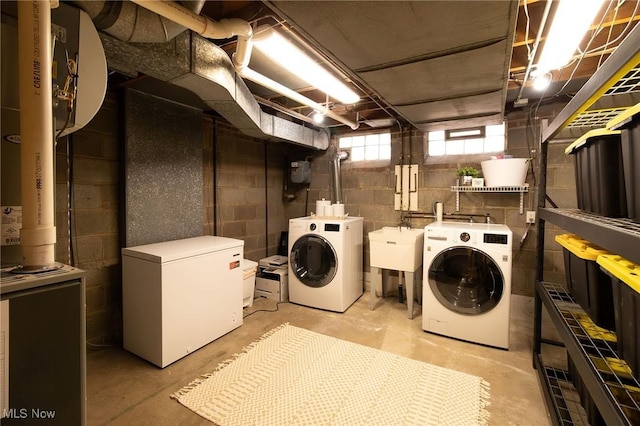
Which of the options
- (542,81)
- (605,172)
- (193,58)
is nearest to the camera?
(605,172)

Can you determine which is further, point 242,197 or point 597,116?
point 242,197

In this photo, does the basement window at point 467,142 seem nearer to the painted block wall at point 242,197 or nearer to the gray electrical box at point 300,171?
the painted block wall at point 242,197

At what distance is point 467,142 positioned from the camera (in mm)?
3355

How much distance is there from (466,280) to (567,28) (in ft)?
6.52

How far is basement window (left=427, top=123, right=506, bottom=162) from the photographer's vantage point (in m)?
3.19

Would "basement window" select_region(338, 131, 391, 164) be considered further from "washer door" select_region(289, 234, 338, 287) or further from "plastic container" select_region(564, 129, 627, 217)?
"plastic container" select_region(564, 129, 627, 217)

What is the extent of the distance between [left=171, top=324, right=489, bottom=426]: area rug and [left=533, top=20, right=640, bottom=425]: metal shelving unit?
1.67 ft

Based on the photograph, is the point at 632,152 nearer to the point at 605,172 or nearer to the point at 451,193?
the point at 605,172

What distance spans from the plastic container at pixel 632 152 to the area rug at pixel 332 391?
4.55 feet

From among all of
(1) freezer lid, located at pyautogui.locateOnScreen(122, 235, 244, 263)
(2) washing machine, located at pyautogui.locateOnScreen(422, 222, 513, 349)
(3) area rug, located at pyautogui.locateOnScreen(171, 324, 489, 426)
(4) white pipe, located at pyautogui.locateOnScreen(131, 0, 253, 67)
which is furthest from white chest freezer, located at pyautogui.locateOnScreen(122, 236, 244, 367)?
(2) washing machine, located at pyautogui.locateOnScreen(422, 222, 513, 349)

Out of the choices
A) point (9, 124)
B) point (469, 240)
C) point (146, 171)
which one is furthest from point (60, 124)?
point (469, 240)

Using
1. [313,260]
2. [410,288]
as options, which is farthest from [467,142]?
[313,260]

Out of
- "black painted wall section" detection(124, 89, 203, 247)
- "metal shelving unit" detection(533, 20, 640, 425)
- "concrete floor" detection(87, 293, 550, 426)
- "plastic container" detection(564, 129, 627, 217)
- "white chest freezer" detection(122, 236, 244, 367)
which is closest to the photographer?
"metal shelving unit" detection(533, 20, 640, 425)

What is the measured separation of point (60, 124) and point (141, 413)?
5.31 feet
